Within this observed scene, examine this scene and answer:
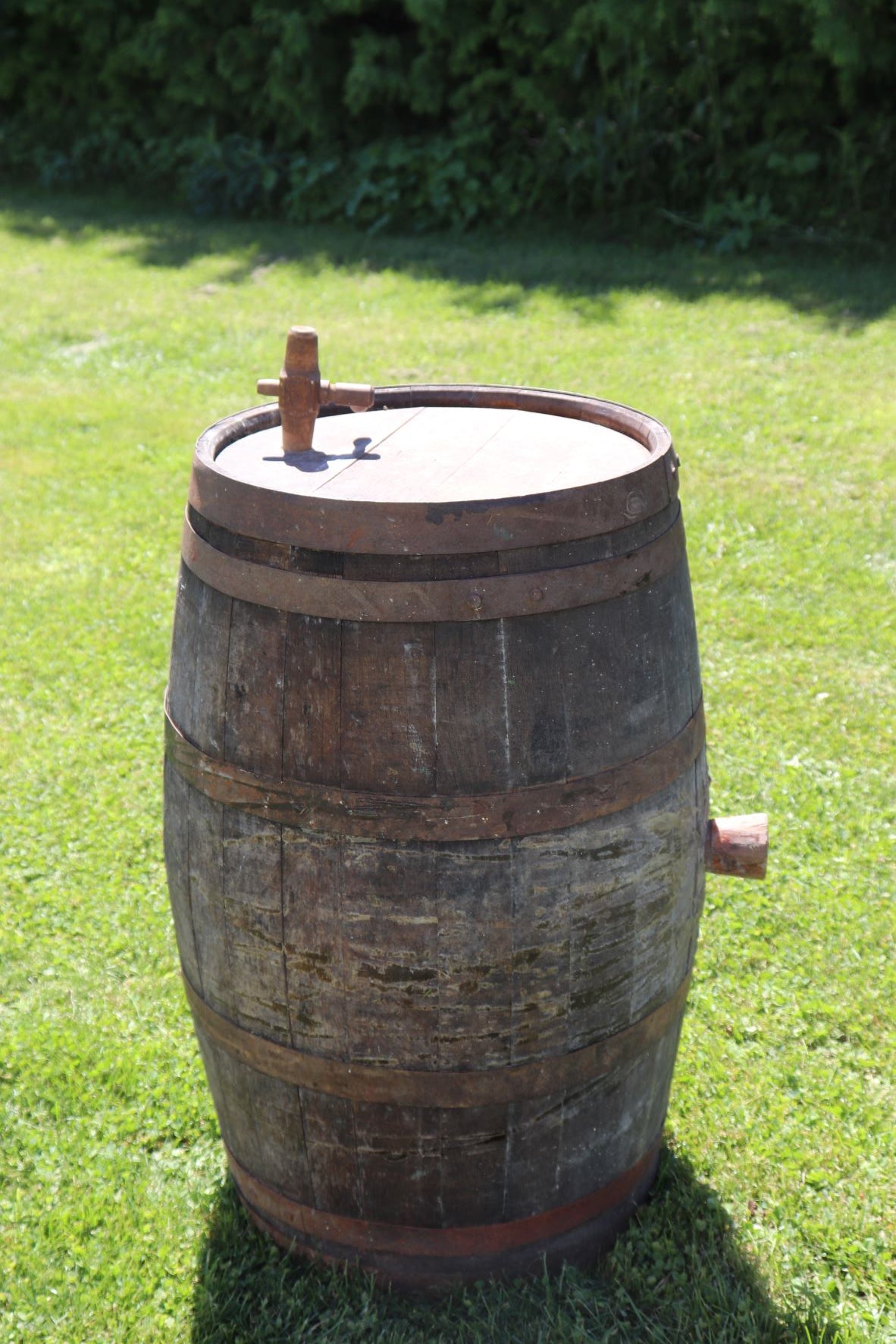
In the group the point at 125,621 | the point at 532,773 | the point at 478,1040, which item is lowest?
the point at 125,621

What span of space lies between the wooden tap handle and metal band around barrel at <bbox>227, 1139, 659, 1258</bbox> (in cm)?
69

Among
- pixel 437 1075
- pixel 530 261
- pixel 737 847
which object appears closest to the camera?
pixel 437 1075

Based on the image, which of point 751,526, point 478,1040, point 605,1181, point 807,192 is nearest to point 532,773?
point 478,1040

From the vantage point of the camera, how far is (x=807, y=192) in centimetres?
1113

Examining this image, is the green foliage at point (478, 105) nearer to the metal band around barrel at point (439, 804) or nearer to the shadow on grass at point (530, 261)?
the shadow on grass at point (530, 261)

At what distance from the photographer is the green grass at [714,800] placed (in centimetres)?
282

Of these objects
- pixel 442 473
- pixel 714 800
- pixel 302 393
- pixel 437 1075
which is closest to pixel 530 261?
pixel 714 800

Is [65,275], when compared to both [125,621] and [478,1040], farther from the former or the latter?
[478,1040]

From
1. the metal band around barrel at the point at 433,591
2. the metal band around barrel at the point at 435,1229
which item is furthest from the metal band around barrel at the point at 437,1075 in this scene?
the metal band around barrel at the point at 433,591

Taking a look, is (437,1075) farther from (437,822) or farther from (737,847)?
(737,847)

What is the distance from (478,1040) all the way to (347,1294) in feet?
2.32

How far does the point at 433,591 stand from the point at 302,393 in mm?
638

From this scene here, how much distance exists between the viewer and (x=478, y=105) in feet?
41.7

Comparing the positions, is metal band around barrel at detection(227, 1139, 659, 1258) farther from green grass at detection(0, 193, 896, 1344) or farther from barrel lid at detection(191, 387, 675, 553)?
barrel lid at detection(191, 387, 675, 553)
